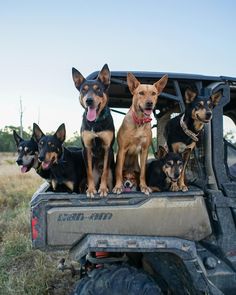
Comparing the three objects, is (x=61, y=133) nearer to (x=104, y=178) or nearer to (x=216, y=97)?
(x=104, y=178)

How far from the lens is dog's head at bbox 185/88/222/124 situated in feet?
11.5

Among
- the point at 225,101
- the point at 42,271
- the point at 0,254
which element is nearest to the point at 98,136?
the point at 225,101

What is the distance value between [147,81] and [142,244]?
1.64 meters

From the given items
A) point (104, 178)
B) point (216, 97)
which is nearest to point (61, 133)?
point (104, 178)

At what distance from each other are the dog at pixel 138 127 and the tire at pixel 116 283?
0.81m

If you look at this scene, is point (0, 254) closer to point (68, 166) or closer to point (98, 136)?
point (68, 166)

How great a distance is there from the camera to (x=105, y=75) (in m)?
3.56

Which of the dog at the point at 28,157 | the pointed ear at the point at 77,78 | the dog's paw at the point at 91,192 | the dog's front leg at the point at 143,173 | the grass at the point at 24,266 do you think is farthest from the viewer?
the grass at the point at 24,266

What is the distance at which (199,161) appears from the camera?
3.68 m

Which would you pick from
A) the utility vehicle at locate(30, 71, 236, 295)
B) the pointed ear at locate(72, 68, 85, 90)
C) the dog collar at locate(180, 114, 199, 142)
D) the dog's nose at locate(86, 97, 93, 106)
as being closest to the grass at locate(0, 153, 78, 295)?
the utility vehicle at locate(30, 71, 236, 295)

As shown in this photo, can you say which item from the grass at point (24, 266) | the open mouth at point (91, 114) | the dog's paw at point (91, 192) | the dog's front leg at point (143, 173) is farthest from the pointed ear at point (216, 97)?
the grass at point (24, 266)

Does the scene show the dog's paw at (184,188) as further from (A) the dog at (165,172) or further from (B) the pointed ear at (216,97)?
(B) the pointed ear at (216,97)

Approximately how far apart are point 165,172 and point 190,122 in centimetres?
57

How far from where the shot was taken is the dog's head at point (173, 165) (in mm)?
3688
